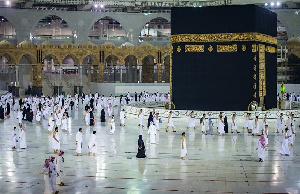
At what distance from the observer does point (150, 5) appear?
3822 cm

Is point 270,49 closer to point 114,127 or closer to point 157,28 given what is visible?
point 114,127

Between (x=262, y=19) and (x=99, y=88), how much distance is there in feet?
52.0

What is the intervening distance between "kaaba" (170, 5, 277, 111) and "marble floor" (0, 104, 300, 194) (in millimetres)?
4796

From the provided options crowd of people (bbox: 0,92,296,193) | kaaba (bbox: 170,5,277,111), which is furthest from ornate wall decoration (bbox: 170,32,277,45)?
crowd of people (bbox: 0,92,296,193)

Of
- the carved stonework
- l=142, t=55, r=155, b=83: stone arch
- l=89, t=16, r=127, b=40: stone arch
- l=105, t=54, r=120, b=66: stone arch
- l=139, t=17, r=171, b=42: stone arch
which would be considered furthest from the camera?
l=139, t=17, r=171, b=42: stone arch

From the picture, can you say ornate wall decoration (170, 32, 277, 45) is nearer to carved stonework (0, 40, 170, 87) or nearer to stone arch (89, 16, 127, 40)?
carved stonework (0, 40, 170, 87)

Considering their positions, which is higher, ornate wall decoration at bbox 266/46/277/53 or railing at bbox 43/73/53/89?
ornate wall decoration at bbox 266/46/277/53

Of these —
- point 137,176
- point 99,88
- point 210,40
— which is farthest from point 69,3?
point 137,176

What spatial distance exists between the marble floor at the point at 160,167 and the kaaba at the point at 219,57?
4796mm

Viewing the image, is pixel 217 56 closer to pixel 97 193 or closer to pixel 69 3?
pixel 97 193

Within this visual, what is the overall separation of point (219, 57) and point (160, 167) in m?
10.3

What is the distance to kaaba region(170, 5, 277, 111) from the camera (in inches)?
753

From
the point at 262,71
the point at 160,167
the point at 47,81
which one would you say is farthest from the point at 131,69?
the point at 160,167

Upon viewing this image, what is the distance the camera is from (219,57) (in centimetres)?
1938
